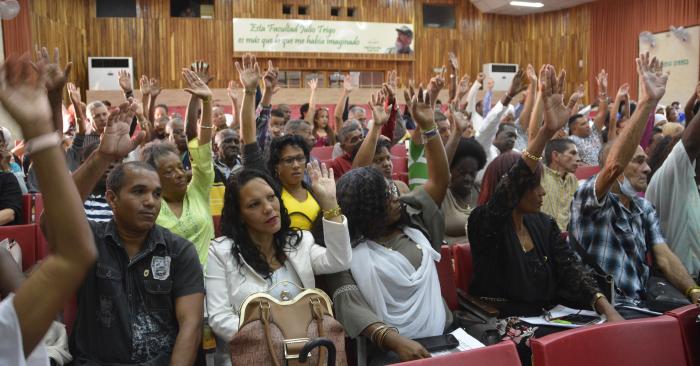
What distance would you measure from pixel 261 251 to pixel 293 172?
2.84ft

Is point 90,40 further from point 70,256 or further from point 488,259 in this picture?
point 70,256

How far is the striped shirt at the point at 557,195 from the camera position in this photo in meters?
3.92

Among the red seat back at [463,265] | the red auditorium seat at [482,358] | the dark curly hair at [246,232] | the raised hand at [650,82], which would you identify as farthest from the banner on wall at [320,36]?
the red auditorium seat at [482,358]

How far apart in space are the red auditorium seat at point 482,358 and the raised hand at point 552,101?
129 cm

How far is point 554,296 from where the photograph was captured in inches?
109

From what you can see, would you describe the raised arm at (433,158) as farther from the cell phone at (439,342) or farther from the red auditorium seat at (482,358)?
the red auditorium seat at (482,358)

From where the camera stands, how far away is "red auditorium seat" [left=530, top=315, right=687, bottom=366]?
5.29ft

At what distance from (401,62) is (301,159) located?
13.0 m

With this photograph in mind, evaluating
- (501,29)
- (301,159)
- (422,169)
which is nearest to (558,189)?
(422,169)

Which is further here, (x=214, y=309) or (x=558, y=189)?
(x=558, y=189)

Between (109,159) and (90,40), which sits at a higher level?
(90,40)

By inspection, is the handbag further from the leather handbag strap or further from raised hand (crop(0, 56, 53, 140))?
raised hand (crop(0, 56, 53, 140))

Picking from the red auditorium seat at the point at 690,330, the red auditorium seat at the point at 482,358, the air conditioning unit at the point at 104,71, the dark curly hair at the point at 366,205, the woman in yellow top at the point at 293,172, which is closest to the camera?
the red auditorium seat at the point at 482,358

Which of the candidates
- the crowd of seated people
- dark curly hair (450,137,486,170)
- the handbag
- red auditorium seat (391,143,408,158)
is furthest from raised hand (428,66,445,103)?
red auditorium seat (391,143,408,158)
